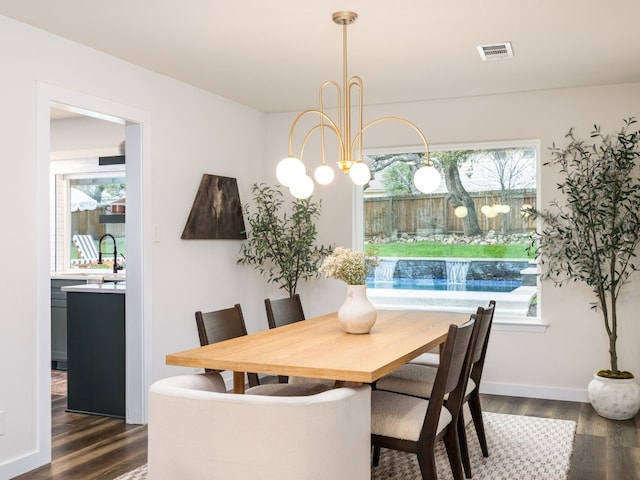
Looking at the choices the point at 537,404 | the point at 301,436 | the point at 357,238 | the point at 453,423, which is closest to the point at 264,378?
the point at 357,238

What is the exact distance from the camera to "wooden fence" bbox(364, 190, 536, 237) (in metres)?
5.25

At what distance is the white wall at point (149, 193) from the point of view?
3.38 m

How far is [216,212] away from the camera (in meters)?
5.14

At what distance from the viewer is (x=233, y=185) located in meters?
5.38

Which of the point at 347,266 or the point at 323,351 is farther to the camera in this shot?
the point at 347,266

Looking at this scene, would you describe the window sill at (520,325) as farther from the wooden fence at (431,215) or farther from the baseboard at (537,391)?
the wooden fence at (431,215)

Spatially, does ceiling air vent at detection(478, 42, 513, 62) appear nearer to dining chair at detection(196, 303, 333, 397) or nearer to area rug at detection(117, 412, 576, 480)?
dining chair at detection(196, 303, 333, 397)

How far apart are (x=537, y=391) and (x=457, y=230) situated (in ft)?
4.72

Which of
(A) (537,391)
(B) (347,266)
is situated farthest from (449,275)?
(B) (347,266)

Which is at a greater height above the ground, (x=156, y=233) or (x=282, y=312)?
(x=156, y=233)

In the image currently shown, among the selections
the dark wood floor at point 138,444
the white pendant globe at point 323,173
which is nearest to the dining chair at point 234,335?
the white pendant globe at point 323,173

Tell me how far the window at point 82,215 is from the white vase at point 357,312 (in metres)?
4.28

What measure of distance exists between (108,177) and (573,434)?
5.13 m

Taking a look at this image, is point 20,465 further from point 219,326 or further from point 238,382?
point 238,382
